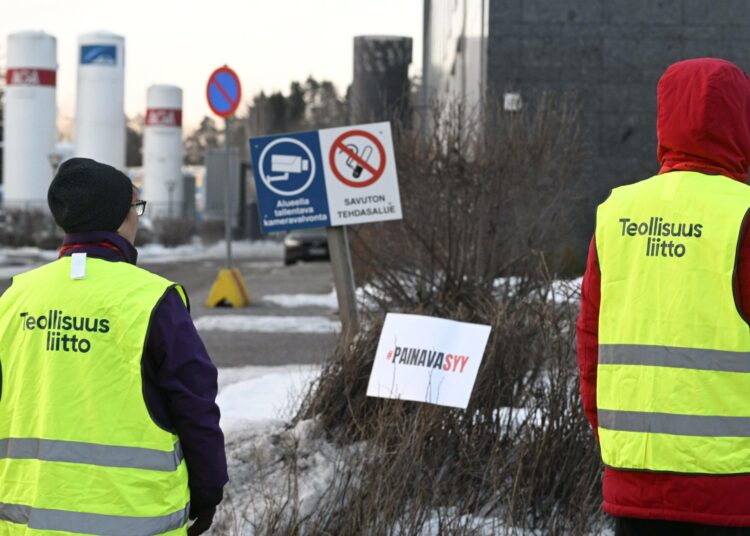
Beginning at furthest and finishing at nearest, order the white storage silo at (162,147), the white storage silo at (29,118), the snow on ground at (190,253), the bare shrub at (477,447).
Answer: the white storage silo at (162,147)
the white storage silo at (29,118)
the snow on ground at (190,253)
the bare shrub at (477,447)

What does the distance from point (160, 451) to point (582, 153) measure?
362 inches

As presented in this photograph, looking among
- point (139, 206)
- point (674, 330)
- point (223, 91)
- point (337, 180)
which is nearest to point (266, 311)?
point (223, 91)

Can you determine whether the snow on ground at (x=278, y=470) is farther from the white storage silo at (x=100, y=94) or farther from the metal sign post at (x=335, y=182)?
the white storage silo at (x=100, y=94)

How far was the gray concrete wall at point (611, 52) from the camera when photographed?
1934 cm

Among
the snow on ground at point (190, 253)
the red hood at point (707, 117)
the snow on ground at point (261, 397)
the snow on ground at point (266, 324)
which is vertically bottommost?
the snow on ground at point (190, 253)

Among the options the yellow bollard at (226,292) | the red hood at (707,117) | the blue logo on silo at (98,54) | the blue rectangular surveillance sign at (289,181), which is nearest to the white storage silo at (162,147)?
the blue logo on silo at (98,54)

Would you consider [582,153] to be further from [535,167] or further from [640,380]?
[640,380]

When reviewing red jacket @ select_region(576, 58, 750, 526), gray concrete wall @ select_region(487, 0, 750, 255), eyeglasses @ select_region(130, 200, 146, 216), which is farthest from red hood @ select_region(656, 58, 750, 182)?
gray concrete wall @ select_region(487, 0, 750, 255)

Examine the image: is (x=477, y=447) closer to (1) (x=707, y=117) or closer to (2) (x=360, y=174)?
(1) (x=707, y=117)

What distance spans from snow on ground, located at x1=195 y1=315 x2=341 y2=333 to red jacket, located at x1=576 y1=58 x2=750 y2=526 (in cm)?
1049

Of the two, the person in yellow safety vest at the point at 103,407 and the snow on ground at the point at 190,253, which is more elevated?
the person in yellow safety vest at the point at 103,407

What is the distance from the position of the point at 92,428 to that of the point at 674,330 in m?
1.38

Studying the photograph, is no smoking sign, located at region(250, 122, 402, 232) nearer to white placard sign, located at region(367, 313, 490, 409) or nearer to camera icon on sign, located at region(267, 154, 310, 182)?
camera icon on sign, located at region(267, 154, 310, 182)

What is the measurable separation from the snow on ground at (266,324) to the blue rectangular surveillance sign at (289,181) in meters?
5.33
